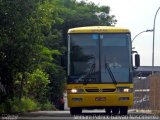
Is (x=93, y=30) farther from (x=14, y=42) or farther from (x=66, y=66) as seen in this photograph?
(x=14, y=42)

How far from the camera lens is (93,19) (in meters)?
60.0

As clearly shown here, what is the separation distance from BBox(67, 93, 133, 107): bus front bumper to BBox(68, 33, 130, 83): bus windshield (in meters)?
0.59

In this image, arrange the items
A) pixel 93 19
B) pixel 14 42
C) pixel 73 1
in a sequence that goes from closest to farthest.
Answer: pixel 14 42, pixel 93 19, pixel 73 1

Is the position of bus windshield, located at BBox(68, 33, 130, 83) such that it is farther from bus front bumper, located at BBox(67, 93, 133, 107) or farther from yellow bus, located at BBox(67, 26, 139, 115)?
bus front bumper, located at BBox(67, 93, 133, 107)

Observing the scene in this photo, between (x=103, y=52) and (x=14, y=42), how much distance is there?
4507 mm

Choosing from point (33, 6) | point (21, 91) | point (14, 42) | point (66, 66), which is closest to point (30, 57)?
point (14, 42)

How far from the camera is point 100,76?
23.8 metres

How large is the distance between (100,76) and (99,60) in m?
0.68

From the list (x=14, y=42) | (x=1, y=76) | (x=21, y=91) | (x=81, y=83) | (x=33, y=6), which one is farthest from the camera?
(x=21, y=91)

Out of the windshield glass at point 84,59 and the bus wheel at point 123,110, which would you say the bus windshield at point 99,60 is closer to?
the windshield glass at point 84,59

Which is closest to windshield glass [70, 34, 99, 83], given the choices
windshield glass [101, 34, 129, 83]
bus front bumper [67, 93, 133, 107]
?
windshield glass [101, 34, 129, 83]

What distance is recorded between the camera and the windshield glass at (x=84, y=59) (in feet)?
77.9

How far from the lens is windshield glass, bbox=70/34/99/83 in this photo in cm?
2375

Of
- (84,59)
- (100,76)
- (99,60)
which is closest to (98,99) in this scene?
(100,76)
